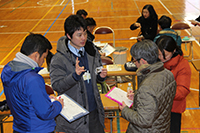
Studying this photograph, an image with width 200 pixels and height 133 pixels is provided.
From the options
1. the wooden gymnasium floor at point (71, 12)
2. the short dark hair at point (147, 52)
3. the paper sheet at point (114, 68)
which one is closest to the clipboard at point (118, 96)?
the short dark hair at point (147, 52)

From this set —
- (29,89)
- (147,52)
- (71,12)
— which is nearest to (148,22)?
(147,52)

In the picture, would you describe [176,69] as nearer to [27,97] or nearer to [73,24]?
[73,24]

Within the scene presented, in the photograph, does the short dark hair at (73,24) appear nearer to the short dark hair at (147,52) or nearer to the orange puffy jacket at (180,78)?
the short dark hair at (147,52)

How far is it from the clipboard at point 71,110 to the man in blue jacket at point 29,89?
1.22 feet

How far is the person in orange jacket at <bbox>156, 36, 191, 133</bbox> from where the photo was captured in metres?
2.87

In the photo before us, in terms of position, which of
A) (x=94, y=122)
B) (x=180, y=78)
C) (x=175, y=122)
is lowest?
(x=175, y=122)

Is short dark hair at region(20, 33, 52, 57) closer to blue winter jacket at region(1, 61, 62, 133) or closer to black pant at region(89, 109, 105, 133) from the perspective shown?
blue winter jacket at region(1, 61, 62, 133)

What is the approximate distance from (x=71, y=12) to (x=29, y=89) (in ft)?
39.2

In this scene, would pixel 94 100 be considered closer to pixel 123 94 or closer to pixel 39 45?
pixel 123 94

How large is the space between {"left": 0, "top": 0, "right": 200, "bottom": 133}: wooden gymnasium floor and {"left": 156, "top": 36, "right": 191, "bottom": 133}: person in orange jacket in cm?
206

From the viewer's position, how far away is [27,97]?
6.76 feet

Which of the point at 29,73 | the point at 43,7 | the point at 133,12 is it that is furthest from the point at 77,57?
the point at 43,7

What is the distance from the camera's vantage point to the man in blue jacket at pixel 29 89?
6.70ft

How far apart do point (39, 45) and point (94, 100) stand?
1.03 m
